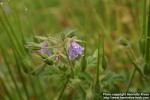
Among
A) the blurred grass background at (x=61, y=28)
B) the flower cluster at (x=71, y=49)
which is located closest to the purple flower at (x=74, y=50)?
the flower cluster at (x=71, y=49)

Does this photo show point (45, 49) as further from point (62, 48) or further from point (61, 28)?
point (61, 28)

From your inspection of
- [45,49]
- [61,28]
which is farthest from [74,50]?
[61,28]

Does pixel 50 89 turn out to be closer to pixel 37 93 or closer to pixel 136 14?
pixel 37 93

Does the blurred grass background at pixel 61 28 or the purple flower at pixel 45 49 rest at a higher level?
the purple flower at pixel 45 49

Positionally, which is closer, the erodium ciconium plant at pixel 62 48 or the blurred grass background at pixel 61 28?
the erodium ciconium plant at pixel 62 48

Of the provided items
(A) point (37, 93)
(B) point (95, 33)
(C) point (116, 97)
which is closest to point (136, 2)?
(B) point (95, 33)

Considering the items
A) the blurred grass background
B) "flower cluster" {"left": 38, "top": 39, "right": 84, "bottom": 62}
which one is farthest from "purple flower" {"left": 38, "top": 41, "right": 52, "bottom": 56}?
the blurred grass background

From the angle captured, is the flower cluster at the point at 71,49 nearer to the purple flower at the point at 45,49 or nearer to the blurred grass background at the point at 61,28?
the purple flower at the point at 45,49
